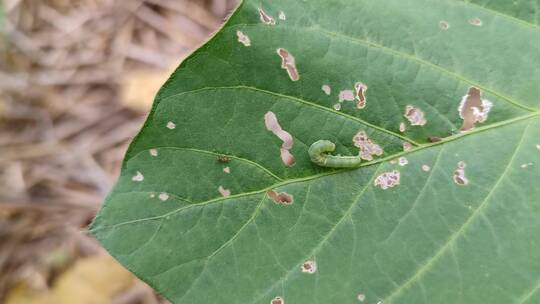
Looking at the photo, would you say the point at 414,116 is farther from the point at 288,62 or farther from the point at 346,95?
the point at 288,62

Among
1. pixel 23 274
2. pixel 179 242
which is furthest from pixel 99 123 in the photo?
Answer: pixel 179 242

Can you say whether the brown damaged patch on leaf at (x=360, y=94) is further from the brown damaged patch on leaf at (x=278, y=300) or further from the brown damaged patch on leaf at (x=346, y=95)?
the brown damaged patch on leaf at (x=278, y=300)

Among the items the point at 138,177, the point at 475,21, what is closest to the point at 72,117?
the point at 138,177

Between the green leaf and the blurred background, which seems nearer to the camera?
the green leaf

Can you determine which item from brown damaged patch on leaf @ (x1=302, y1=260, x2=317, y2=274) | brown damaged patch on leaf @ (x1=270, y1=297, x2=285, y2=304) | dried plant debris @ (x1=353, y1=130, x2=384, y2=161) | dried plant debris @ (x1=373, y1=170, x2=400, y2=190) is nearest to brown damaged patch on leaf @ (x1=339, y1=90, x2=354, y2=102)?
dried plant debris @ (x1=353, y1=130, x2=384, y2=161)

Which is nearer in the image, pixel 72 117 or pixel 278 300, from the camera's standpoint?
pixel 278 300

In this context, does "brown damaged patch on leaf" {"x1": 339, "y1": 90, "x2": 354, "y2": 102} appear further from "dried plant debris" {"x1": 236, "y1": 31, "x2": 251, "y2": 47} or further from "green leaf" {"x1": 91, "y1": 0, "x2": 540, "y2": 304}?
"dried plant debris" {"x1": 236, "y1": 31, "x2": 251, "y2": 47}
